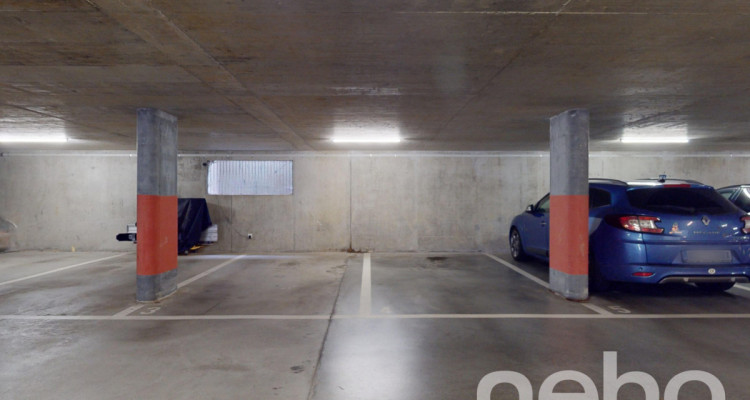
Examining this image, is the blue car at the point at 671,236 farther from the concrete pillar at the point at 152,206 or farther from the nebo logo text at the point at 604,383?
the concrete pillar at the point at 152,206

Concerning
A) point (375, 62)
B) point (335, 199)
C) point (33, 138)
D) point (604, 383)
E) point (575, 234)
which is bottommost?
point (604, 383)

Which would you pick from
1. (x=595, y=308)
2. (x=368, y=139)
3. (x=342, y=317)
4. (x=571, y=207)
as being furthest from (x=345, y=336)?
(x=368, y=139)

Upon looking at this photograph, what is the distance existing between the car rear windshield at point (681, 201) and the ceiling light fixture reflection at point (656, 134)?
2.19 meters

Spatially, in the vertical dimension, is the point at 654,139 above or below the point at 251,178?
above

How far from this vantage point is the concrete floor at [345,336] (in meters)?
3.03

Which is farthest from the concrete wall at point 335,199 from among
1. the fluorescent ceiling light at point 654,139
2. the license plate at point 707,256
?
the license plate at point 707,256

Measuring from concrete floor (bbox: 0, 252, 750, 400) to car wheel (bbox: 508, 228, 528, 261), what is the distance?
1.59m

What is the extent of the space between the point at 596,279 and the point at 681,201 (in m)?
1.51

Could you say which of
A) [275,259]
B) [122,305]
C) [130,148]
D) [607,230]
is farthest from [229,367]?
[130,148]

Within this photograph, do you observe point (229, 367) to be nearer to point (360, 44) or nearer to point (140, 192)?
point (360, 44)

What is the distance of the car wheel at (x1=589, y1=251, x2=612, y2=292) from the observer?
18.7ft

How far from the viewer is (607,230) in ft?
17.7

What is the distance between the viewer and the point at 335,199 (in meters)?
10.5

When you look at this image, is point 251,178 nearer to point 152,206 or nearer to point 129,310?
point 152,206
